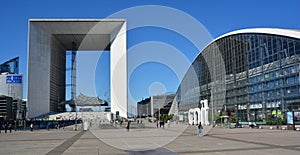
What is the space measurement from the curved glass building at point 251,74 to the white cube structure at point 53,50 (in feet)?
68.3

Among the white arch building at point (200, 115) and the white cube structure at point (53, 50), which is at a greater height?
the white cube structure at point (53, 50)

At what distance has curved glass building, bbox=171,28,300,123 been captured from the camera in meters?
56.1

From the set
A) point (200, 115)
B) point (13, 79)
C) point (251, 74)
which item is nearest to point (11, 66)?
point (13, 79)

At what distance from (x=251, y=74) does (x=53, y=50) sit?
60.6 meters

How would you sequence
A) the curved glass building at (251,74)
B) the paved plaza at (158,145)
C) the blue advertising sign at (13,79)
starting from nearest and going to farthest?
the paved plaza at (158,145) → the curved glass building at (251,74) → the blue advertising sign at (13,79)

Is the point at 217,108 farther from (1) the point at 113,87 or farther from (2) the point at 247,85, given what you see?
(1) the point at 113,87

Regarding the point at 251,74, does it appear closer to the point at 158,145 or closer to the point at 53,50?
the point at 158,145

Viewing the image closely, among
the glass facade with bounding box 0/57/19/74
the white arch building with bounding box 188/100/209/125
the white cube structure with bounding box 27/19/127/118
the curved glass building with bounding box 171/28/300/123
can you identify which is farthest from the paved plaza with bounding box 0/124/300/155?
the glass facade with bounding box 0/57/19/74

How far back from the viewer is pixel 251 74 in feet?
219

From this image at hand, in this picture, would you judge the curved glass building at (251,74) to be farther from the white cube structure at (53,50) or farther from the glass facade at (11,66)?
the glass facade at (11,66)

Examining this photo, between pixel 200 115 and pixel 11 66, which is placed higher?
pixel 11 66

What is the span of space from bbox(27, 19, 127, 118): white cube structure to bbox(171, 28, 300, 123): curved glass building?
20.8m

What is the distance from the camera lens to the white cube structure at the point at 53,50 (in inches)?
3314

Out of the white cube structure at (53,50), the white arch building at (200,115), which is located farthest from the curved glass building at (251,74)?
the white cube structure at (53,50)
